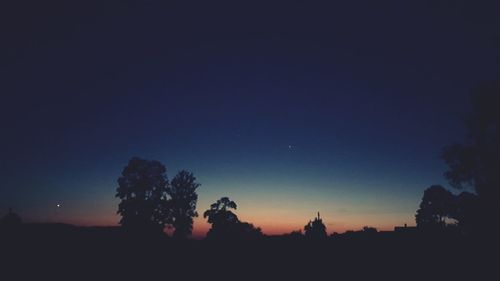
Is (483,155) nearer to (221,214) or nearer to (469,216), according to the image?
(469,216)

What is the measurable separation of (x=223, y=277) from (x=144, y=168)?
31.2 m

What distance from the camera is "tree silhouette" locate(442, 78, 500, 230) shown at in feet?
91.4

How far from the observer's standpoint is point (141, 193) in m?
50.7

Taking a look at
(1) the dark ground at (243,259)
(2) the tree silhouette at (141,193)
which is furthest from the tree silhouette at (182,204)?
(1) the dark ground at (243,259)

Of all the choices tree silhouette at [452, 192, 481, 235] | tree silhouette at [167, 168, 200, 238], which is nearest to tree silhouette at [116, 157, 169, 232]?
tree silhouette at [167, 168, 200, 238]

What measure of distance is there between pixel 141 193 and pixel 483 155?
129 ft

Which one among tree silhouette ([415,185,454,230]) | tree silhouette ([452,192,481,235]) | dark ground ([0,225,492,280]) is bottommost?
dark ground ([0,225,492,280])

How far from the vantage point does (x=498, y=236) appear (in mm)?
27750

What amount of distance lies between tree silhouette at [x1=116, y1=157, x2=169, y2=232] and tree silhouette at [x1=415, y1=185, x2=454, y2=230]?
37902 mm

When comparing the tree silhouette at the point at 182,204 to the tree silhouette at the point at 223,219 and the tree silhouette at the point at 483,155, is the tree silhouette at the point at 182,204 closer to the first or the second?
the tree silhouette at the point at 223,219

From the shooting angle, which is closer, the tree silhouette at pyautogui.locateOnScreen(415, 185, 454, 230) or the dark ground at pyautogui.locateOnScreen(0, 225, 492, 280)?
the dark ground at pyautogui.locateOnScreen(0, 225, 492, 280)

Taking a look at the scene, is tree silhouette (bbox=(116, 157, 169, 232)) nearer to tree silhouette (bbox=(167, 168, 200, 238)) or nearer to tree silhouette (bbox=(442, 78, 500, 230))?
tree silhouette (bbox=(167, 168, 200, 238))

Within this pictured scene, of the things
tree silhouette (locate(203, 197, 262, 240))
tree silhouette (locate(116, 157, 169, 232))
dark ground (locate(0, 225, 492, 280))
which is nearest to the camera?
dark ground (locate(0, 225, 492, 280))

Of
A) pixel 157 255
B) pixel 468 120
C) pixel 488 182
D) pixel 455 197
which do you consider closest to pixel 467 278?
pixel 488 182
